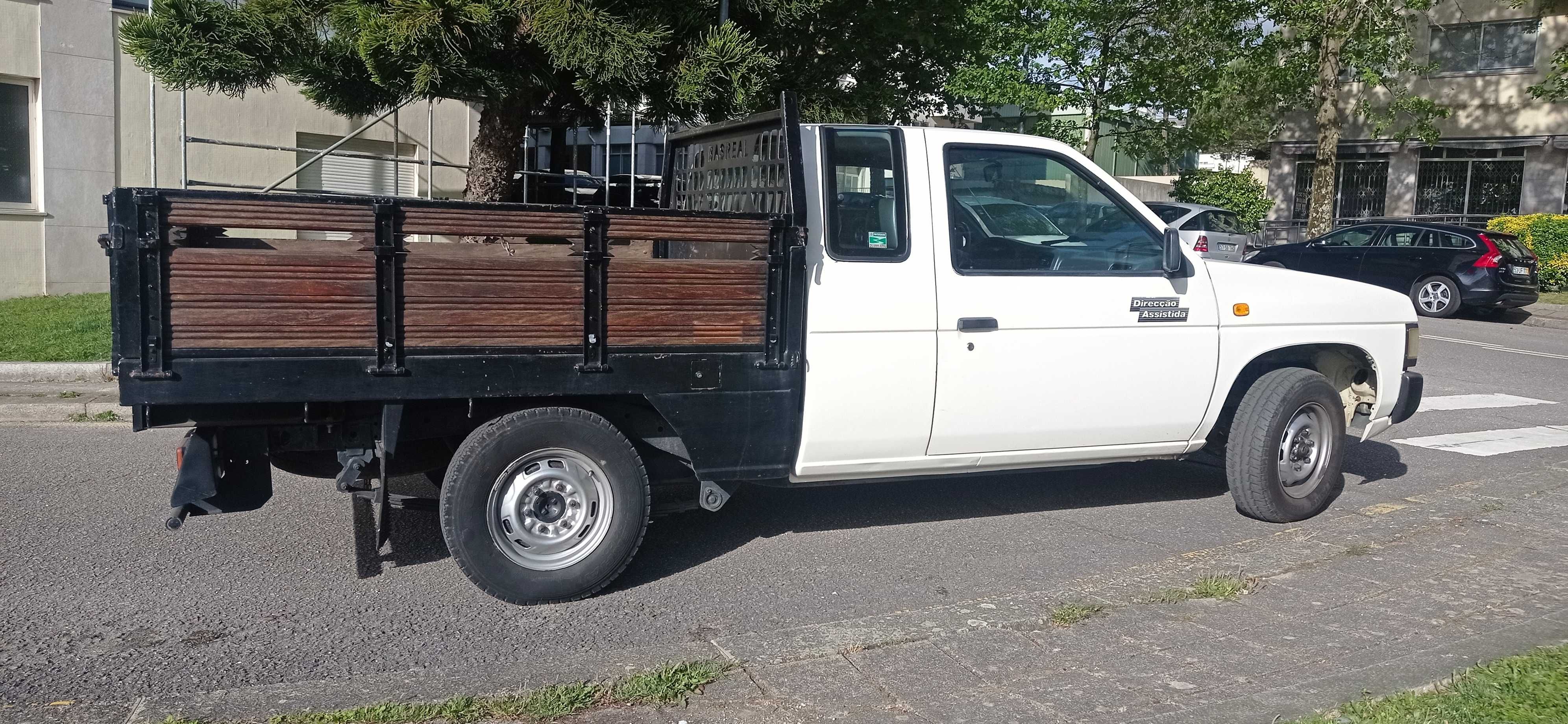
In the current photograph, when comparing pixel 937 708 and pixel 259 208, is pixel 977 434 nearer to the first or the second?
pixel 937 708

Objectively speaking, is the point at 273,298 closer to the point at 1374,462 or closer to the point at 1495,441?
the point at 1374,462

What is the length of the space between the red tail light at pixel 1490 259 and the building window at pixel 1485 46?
11.6 metres

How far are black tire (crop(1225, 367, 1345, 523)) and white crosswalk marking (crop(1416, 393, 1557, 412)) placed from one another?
4.52m

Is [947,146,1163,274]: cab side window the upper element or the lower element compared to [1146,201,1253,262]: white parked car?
lower

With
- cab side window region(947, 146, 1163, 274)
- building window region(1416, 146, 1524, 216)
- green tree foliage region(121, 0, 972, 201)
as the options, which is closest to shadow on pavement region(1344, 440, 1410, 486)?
cab side window region(947, 146, 1163, 274)

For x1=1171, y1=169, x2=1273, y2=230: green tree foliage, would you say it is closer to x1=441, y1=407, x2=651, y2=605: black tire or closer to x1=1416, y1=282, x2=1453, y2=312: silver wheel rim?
x1=1416, y1=282, x2=1453, y2=312: silver wheel rim

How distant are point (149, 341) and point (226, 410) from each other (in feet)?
1.42

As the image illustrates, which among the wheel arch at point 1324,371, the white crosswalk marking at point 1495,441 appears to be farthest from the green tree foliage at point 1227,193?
the wheel arch at point 1324,371

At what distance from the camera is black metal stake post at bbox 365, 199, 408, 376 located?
448 cm

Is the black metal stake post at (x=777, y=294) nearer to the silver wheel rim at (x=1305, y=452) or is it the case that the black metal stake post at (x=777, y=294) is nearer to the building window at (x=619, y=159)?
the silver wheel rim at (x=1305, y=452)

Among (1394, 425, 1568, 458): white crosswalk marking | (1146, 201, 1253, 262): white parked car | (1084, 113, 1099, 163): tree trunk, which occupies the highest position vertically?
(1084, 113, 1099, 163): tree trunk

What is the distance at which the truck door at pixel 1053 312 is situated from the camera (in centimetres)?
555

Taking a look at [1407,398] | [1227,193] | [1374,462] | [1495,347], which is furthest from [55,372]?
[1227,193]

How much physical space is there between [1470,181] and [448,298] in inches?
1232
